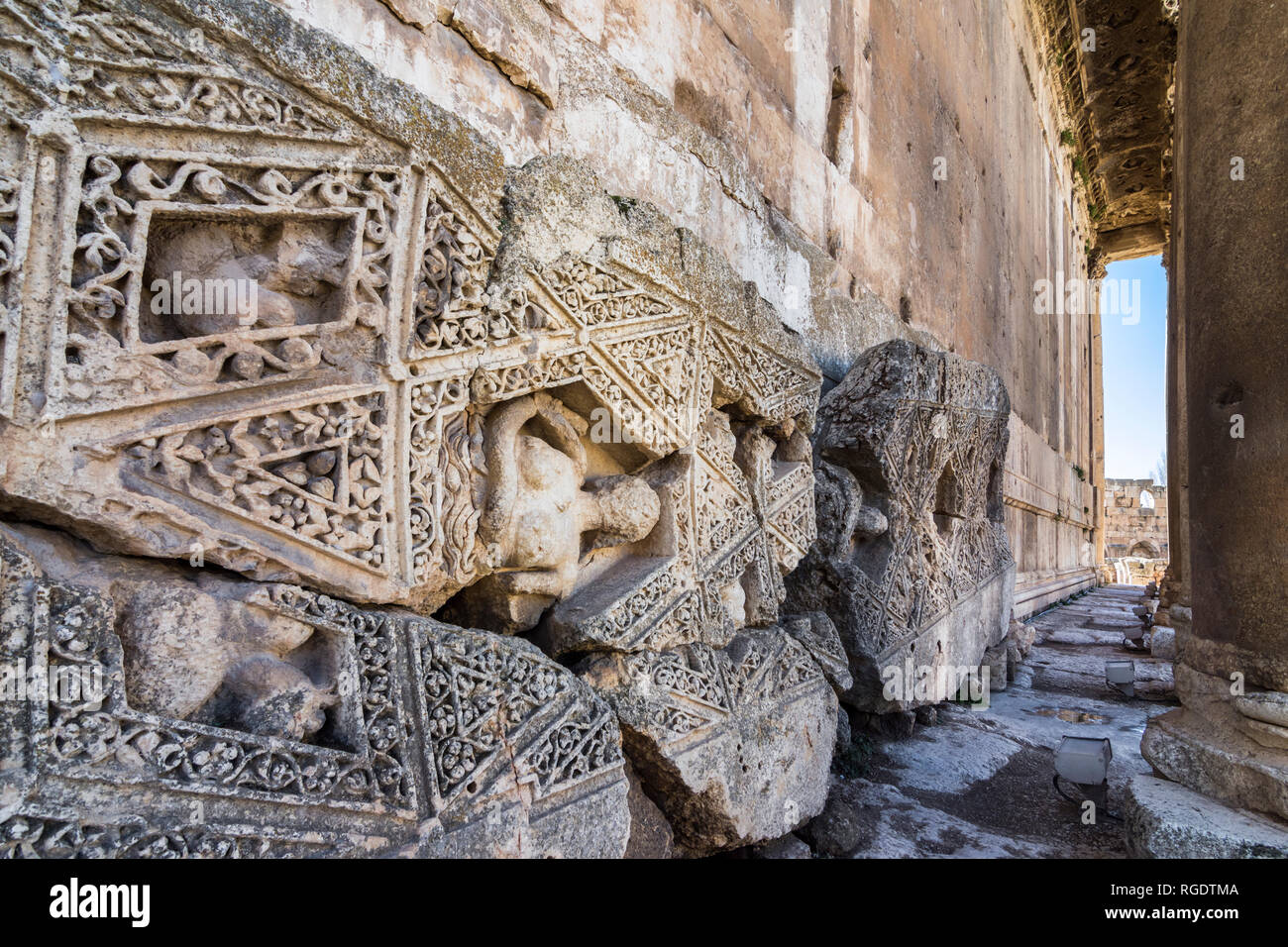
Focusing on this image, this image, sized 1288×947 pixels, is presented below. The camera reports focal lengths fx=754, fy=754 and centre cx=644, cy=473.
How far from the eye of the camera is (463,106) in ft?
7.59

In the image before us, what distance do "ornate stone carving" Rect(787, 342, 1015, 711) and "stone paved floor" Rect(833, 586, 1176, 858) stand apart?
352mm

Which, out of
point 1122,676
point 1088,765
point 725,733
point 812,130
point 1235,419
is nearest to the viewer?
point 725,733

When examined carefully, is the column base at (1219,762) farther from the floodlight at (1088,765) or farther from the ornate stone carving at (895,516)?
the ornate stone carving at (895,516)

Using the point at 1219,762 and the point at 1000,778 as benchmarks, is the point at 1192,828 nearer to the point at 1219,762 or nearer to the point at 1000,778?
the point at 1219,762

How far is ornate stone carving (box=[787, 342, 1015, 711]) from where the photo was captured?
3.85 m

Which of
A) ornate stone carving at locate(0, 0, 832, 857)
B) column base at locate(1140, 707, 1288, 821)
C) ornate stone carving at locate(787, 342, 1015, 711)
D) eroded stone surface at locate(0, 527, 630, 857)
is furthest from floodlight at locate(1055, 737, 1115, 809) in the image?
eroded stone surface at locate(0, 527, 630, 857)

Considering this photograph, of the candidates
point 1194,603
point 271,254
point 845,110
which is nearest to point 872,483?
point 1194,603

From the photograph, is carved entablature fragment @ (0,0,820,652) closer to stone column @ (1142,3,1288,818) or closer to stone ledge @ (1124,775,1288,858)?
stone ledge @ (1124,775,1288,858)

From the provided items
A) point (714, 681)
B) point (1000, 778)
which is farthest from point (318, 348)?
point (1000, 778)

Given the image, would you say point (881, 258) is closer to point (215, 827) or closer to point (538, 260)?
point (538, 260)

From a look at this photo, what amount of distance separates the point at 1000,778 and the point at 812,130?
3.81 meters

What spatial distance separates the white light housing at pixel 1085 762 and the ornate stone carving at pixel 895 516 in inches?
33.6

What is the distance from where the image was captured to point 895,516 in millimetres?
4254

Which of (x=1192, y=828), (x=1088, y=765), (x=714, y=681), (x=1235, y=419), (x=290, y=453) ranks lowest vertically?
(x=1088, y=765)
